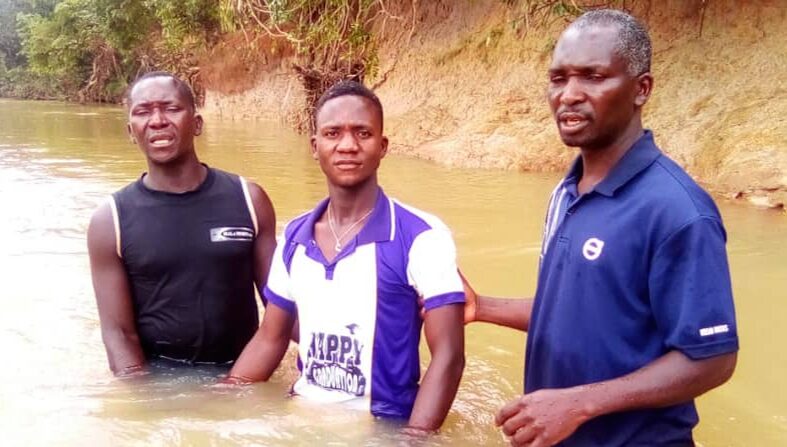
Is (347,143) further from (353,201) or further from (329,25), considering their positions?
(329,25)

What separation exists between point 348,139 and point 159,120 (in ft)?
3.33

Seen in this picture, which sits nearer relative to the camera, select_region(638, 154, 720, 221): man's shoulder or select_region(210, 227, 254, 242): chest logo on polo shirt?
select_region(638, 154, 720, 221): man's shoulder

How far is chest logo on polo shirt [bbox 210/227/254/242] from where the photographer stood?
10.8ft

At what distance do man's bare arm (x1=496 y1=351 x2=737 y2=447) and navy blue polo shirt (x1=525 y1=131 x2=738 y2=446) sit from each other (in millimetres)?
44

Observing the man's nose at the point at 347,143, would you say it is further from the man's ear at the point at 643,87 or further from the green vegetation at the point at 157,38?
the green vegetation at the point at 157,38

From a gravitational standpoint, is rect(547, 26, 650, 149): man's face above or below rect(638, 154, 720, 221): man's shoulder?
above

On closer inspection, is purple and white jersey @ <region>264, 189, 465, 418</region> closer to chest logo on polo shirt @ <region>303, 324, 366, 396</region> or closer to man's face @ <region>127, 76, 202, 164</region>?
chest logo on polo shirt @ <region>303, 324, 366, 396</region>

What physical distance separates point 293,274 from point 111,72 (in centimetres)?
3353

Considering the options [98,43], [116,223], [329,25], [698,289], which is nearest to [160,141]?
[116,223]

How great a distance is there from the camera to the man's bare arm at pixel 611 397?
1852mm

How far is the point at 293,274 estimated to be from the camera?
275 cm

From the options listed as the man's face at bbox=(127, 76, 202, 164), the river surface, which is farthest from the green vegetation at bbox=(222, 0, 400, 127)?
the man's face at bbox=(127, 76, 202, 164)

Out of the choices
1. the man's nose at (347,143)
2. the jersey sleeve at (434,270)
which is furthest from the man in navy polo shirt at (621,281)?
the man's nose at (347,143)

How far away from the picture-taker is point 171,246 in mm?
3260
